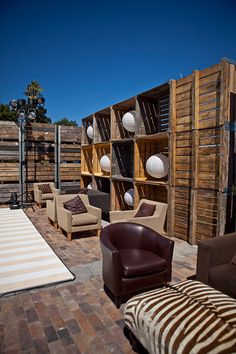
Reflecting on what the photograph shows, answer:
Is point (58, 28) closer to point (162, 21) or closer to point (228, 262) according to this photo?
point (162, 21)

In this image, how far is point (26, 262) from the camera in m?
3.71

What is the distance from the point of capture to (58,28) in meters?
5.80

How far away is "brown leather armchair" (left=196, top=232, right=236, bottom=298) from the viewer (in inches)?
92.2

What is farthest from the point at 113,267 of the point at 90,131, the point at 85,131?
the point at 85,131

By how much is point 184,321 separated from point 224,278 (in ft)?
3.04

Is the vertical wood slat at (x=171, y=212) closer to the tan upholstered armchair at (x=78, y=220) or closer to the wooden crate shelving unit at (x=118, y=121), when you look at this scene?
the tan upholstered armchair at (x=78, y=220)

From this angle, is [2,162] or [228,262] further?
[2,162]

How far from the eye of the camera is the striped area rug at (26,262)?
121 inches

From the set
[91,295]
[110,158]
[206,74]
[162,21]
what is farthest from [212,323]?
[162,21]

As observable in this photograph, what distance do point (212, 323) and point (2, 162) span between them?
9009 millimetres

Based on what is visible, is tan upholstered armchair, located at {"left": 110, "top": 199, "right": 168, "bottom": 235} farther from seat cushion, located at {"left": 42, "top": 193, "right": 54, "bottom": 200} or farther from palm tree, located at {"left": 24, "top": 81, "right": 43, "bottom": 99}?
palm tree, located at {"left": 24, "top": 81, "right": 43, "bottom": 99}

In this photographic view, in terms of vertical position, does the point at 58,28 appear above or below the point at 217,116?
above

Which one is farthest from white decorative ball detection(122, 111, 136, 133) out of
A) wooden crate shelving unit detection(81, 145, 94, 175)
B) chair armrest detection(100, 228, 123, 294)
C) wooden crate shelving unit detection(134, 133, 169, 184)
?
chair armrest detection(100, 228, 123, 294)

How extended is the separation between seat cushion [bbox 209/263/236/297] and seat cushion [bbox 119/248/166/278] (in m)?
0.55
